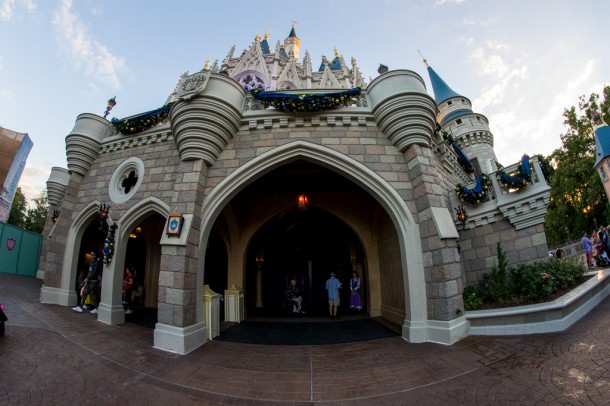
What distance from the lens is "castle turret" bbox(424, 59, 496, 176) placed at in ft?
56.0

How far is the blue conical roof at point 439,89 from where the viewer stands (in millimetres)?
20016

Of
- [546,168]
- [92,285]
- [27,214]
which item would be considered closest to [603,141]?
[546,168]

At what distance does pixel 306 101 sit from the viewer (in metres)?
6.07

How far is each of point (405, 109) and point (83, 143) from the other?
30.6 ft

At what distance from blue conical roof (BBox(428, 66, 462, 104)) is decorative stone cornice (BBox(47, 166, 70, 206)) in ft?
75.5

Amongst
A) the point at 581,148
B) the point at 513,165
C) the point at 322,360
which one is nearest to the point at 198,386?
the point at 322,360

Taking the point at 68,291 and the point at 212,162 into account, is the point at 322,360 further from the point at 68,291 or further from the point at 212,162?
the point at 68,291

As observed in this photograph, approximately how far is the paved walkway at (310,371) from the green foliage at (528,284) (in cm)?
76

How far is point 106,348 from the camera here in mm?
4430

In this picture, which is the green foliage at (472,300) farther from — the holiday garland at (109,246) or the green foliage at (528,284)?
the holiday garland at (109,246)

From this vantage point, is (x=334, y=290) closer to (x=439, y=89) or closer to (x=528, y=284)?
(x=528, y=284)

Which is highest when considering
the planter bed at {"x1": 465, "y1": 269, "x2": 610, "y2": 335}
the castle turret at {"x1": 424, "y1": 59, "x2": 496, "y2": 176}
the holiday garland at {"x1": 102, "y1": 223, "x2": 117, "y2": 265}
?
the castle turret at {"x1": 424, "y1": 59, "x2": 496, "y2": 176}

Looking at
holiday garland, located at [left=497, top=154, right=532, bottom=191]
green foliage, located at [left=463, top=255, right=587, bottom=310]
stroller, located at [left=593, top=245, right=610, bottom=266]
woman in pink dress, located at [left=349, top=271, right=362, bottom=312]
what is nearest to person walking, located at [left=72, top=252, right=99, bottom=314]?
woman in pink dress, located at [left=349, top=271, right=362, bottom=312]

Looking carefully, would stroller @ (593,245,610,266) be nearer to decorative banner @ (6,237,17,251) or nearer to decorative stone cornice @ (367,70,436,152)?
decorative stone cornice @ (367,70,436,152)
